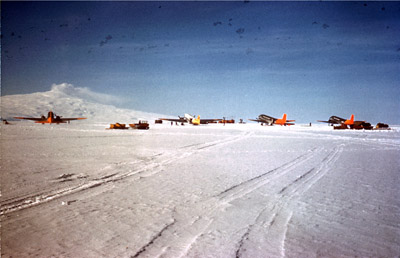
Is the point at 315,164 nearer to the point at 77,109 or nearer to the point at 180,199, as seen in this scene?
the point at 180,199


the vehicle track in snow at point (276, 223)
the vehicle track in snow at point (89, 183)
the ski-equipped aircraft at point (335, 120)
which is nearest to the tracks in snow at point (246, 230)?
the vehicle track in snow at point (276, 223)

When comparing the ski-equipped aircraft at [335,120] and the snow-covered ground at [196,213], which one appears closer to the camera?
the snow-covered ground at [196,213]

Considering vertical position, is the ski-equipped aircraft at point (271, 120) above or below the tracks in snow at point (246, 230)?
above

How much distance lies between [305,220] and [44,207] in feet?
14.7

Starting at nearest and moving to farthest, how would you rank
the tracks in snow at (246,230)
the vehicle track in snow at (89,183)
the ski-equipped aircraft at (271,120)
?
1. the tracks in snow at (246,230)
2. the vehicle track in snow at (89,183)
3. the ski-equipped aircraft at (271,120)

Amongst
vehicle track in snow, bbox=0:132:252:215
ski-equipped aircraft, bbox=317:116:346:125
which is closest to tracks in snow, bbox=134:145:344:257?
vehicle track in snow, bbox=0:132:252:215

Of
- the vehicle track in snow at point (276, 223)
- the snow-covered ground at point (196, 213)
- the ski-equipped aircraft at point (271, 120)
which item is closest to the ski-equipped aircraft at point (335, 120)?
the ski-equipped aircraft at point (271, 120)

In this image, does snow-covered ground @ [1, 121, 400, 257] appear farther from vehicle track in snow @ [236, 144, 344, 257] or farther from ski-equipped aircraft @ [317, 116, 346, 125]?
ski-equipped aircraft @ [317, 116, 346, 125]

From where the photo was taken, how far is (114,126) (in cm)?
3450

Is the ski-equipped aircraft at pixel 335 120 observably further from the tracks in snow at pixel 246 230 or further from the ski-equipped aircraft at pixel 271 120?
the tracks in snow at pixel 246 230

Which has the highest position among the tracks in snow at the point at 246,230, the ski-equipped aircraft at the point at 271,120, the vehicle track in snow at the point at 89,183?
the ski-equipped aircraft at the point at 271,120

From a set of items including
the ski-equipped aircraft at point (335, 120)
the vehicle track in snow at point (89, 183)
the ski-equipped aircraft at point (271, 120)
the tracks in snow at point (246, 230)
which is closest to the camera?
the tracks in snow at point (246, 230)

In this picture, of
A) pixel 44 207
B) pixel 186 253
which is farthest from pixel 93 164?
pixel 186 253

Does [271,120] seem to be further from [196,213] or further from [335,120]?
[196,213]
